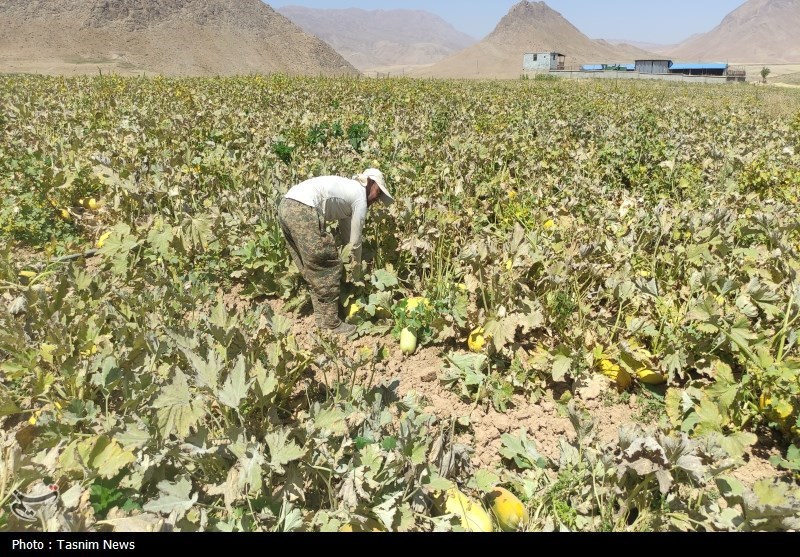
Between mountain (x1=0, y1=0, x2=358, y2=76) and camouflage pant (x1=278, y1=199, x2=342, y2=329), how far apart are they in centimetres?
5016

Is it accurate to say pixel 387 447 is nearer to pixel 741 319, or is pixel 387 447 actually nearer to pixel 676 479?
pixel 676 479

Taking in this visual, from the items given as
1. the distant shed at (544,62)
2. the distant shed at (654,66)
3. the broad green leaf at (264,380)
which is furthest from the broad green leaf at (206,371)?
the distant shed at (544,62)

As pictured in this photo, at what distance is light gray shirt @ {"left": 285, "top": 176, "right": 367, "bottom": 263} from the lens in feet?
14.4

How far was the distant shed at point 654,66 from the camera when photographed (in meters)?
67.2

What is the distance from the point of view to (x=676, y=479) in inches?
103

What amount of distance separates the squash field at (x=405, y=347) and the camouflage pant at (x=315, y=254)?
30 centimetres

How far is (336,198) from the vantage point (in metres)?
4.53

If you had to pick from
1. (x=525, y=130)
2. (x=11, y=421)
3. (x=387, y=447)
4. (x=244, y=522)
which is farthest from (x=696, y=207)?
(x=11, y=421)

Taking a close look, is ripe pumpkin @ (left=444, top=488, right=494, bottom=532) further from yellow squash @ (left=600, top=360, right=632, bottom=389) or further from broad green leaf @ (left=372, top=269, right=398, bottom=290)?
broad green leaf @ (left=372, top=269, right=398, bottom=290)

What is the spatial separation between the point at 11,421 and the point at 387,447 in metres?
2.88

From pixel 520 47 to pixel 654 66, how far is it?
227 ft

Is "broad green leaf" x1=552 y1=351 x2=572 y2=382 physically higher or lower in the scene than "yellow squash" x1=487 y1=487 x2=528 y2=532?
higher

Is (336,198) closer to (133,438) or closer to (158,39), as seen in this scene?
(133,438)

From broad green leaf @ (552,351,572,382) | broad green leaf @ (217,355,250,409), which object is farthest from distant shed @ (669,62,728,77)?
broad green leaf @ (217,355,250,409)
